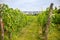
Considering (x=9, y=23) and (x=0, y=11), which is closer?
(x=0, y=11)

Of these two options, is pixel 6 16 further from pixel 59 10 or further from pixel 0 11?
pixel 59 10

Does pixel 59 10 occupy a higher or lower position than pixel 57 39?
higher

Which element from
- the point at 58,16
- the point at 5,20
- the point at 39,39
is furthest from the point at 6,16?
the point at 58,16

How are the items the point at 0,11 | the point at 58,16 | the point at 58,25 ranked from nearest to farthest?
the point at 0,11, the point at 58,16, the point at 58,25

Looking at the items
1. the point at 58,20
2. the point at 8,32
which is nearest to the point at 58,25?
the point at 58,20

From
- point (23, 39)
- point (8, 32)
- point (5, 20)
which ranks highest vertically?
point (5, 20)

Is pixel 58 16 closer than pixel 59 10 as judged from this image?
Yes

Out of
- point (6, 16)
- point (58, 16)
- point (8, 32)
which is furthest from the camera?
point (58, 16)

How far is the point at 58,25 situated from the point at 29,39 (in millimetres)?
14110

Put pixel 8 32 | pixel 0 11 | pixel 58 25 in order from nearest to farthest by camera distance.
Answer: pixel 0 11
pixel 8 32
pixel 58 25

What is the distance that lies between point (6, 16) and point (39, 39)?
1049cm

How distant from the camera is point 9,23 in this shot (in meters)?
20.0

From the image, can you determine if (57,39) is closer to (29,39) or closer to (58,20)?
(29,39)

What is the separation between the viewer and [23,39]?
98.4 feet
